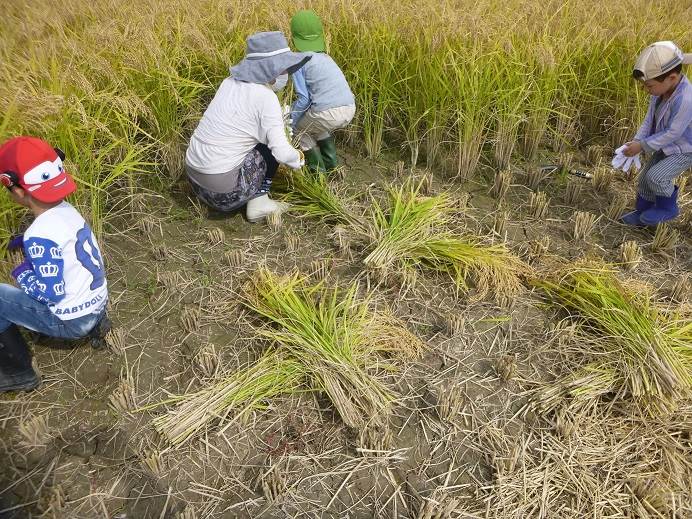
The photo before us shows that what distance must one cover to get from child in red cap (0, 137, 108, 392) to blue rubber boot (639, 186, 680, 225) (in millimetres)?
2831

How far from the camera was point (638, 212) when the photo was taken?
2.96m

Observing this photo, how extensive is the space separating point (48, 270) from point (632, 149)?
284 cm

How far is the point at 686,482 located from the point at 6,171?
2575mm

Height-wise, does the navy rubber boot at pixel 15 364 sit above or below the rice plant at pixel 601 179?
above

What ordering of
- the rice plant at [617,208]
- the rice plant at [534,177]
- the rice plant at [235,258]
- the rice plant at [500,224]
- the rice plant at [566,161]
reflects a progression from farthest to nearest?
the rice plant at [566,161]
the rice plant at [534,177]
the rice plant at [617,208]
the rice plant at [500,224]
the rice plant at [235,258]

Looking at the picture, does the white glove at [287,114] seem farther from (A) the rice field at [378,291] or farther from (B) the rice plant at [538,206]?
(B) the rice plant at [538,206]

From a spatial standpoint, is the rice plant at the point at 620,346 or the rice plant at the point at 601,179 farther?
the rice plant at the point at 601,179

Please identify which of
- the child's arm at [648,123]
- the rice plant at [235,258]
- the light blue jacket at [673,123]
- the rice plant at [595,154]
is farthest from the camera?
the rice plant at [595,154]

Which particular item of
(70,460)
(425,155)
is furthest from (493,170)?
(70,460)

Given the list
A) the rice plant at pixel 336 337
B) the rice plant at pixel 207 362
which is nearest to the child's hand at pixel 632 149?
the rice plant at pixel 336 337

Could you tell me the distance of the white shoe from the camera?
293 centimetres

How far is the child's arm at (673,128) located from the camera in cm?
254

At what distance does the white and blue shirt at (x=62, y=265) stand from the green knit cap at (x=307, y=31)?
5.35 ft

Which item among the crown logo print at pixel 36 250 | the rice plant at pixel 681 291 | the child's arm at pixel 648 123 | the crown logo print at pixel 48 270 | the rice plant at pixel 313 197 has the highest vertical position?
the crown logo print at pixel 36 250
